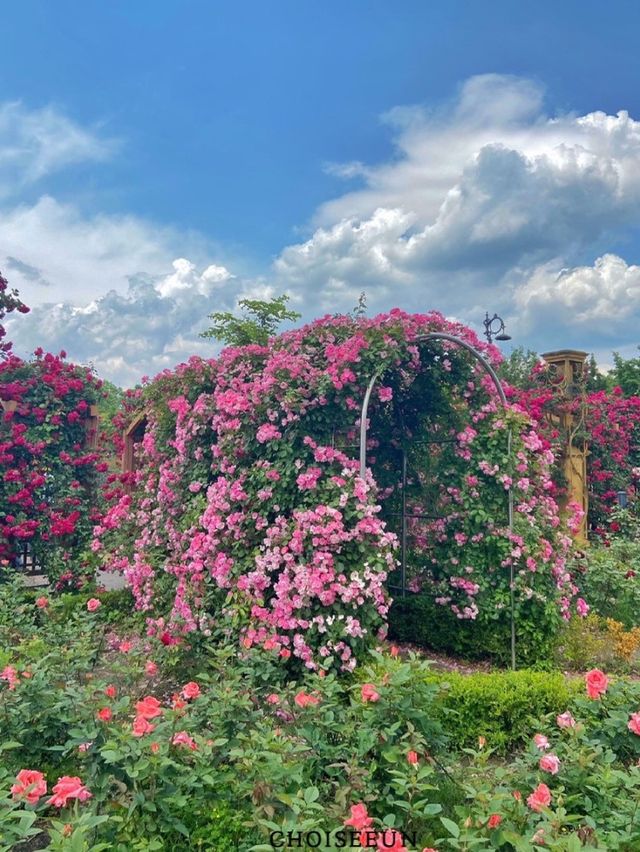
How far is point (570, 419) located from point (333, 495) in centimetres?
616

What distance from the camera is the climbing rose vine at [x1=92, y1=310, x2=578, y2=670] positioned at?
149 inches

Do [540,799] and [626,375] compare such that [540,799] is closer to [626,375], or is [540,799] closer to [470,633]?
[470,633]

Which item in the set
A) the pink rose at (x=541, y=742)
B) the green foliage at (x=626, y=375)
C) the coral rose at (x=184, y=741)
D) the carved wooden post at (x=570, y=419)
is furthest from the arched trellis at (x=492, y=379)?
the green foliage at (x=626, y=375)

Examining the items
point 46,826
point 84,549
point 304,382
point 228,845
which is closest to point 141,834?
point 228,845

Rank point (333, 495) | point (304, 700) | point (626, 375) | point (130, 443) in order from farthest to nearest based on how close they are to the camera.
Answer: point (626, 375)
point (130, 443)
point (333, 495)
point (304, 700)

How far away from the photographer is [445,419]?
5160 mm

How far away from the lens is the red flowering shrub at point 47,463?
661cm

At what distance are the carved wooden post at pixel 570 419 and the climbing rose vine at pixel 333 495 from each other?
13.7ft

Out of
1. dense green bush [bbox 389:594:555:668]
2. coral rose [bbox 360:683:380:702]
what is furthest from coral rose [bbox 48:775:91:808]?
dense green bush [bbox 389:594:555:668]

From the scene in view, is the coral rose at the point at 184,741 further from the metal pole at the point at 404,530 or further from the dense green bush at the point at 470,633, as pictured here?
the metal pole at the point at 404,530

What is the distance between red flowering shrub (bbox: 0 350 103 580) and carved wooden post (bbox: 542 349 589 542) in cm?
639

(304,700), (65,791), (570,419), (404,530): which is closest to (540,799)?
(304,700)

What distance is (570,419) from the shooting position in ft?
29.5

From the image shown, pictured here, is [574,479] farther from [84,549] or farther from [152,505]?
[84,549]
